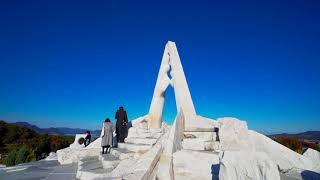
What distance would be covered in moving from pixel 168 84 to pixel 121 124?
3.47 m

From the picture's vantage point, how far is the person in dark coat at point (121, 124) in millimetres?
10156

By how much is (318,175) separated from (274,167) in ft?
5.59

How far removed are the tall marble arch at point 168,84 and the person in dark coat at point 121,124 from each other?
8.22 feet

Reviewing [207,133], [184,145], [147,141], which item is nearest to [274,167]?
[184,145]

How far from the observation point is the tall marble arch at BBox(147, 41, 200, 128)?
467 inches

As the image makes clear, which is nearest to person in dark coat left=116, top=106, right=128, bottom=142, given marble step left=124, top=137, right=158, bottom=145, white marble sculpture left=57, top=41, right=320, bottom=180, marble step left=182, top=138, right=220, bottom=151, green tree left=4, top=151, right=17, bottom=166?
marble step left=124, top=137, right=158, bottom=145

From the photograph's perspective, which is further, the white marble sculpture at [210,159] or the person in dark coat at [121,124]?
the person in dark coat at [121,124]

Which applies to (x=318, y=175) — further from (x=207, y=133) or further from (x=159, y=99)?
(x=159, y=99)

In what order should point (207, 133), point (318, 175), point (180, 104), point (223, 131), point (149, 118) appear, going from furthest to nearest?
point (149, 118), point (180, 104), point (207, 133), point (223, 131), point (318, 175)

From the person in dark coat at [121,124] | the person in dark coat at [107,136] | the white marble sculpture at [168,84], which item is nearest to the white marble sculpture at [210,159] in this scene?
the person in dark coat at [107,136]

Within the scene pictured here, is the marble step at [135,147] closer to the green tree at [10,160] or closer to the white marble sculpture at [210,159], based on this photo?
the white marble sculpture at [210,159]

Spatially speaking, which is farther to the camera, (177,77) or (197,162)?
(177,77)

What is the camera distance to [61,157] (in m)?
9.37

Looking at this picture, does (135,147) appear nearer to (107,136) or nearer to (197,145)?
(107,136)
